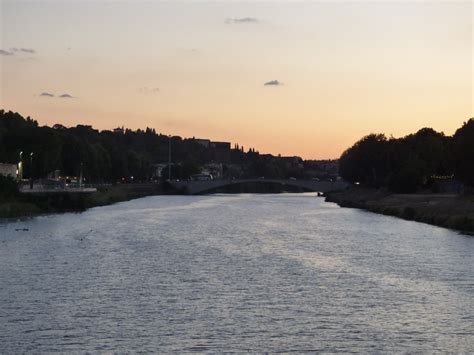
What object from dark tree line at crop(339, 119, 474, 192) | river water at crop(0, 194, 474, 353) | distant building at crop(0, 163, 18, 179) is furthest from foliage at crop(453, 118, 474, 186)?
distant building at crop(0, 163, 18, 179)

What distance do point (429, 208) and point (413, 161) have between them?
1724 inches

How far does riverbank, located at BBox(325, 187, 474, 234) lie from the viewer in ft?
271

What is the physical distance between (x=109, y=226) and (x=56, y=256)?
102 ft

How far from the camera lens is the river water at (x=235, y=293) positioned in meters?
30.9

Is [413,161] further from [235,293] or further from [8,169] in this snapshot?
[235,293]

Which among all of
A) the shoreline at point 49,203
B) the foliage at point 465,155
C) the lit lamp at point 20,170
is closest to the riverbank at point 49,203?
the shoreline at point 49,203

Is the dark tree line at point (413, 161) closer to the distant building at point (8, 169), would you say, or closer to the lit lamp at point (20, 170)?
the lit lamp at point (20, 170)

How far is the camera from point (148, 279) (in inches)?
1793

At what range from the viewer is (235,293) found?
40.7 metres

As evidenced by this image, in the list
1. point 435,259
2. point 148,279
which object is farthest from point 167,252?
point 435,259

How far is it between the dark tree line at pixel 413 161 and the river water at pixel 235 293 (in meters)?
33.8

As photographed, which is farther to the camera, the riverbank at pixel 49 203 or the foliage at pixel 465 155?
the foliage at pixel 465 155

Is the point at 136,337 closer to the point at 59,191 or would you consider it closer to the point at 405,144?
the point at 59,191

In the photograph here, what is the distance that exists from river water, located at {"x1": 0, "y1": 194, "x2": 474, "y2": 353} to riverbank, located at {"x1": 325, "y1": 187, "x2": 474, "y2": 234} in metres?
8.65
